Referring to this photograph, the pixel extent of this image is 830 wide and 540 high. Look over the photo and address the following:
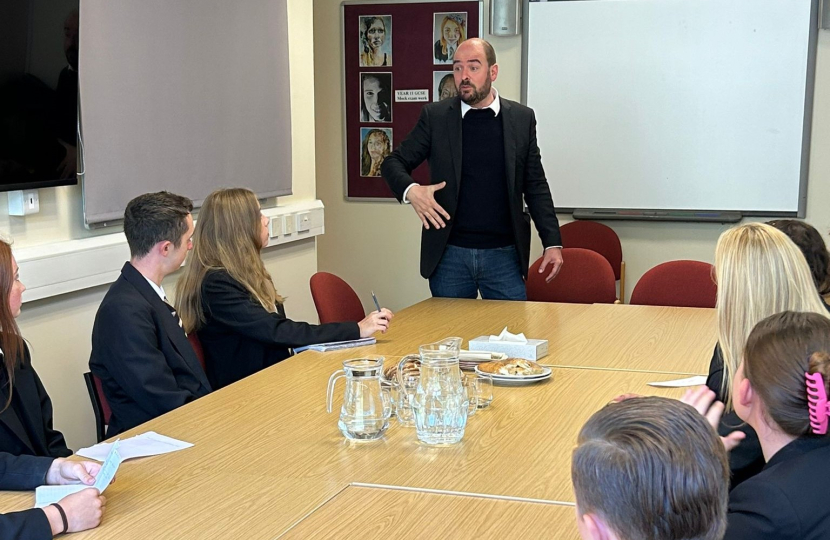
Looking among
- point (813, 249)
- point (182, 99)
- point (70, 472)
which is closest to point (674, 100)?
point (182, 99)

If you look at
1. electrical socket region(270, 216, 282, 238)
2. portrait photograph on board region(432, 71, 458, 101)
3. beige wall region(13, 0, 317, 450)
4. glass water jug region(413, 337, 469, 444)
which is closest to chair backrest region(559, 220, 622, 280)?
portrait photograph on board region(432, 71, 458, 101)

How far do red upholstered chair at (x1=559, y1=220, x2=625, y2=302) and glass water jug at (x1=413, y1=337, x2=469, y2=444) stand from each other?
370 centimetres

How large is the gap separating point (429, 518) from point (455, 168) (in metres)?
2.78

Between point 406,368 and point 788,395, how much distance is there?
1003mm

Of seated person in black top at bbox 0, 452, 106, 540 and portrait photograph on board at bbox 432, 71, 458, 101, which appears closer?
seated person in black top at bbox 0, 452, 106, 540

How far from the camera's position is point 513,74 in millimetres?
5969

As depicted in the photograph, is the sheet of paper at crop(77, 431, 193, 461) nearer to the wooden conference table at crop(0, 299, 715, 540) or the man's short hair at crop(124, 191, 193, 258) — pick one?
the wooden conference table at crop(0, 299, 715, 540)

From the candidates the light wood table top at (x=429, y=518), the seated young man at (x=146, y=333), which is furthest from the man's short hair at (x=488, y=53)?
the light wood table top at (x=429, y=518)

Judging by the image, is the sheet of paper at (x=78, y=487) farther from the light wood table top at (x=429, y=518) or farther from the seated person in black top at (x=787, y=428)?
the seated person in black top at (x=787, y=428)

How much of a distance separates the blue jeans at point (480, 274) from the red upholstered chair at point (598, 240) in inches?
58.5

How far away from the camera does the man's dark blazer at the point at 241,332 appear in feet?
10.5

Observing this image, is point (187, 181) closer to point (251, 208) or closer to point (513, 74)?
point (251, 208)

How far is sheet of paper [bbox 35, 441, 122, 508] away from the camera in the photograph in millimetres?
1747

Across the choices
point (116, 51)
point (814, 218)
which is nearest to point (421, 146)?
point (116, 51)
